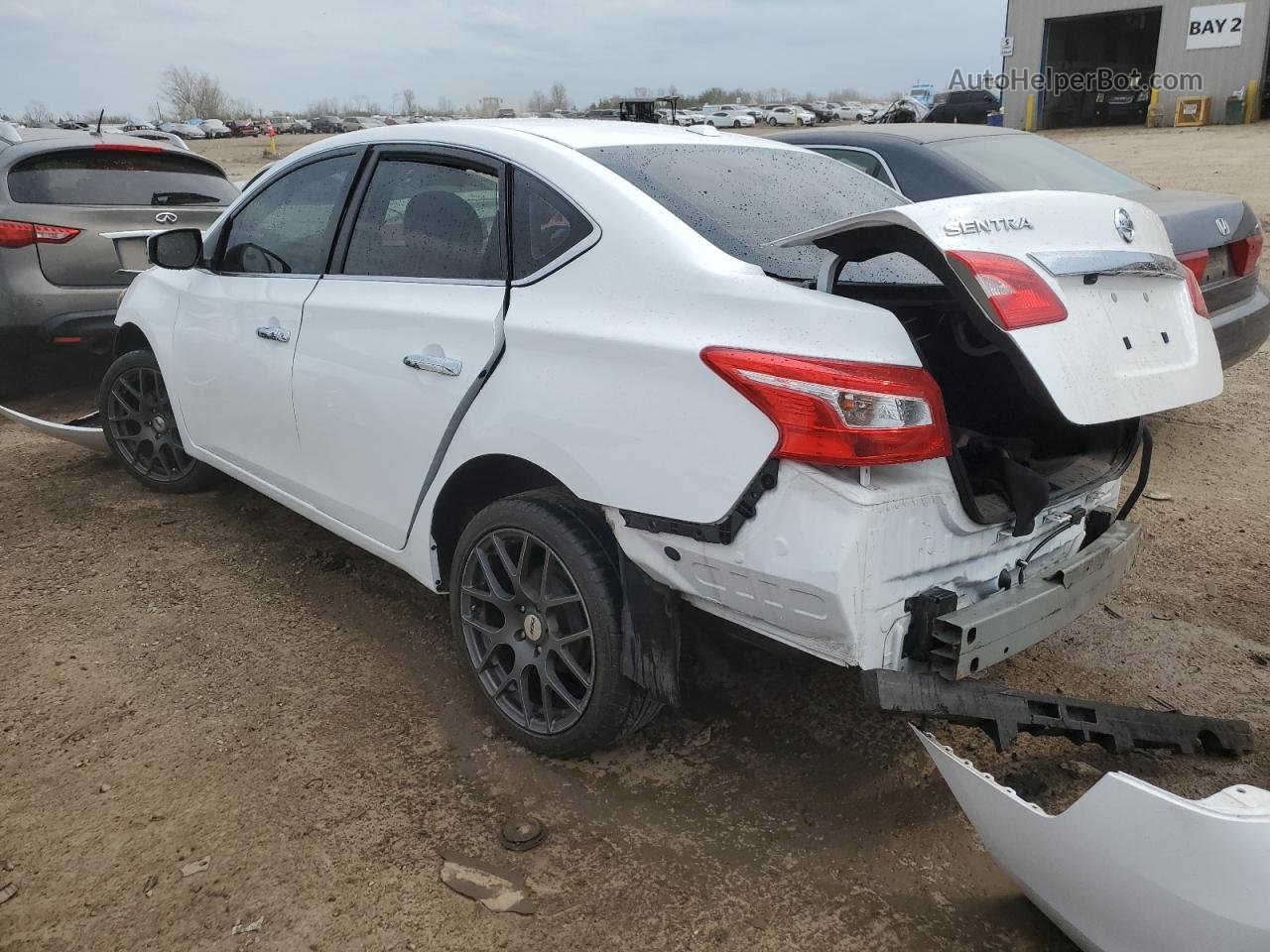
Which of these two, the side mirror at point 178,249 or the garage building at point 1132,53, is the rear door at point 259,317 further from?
the garage building at point 1132,53

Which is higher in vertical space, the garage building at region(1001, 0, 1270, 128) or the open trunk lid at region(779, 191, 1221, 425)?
the garage building at region(1001, 0, 1270, 128)

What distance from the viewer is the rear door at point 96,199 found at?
6066 millimetres

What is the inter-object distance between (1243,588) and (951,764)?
2379 mm

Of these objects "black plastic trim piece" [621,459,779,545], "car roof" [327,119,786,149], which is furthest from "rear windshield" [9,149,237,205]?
"black plastic trim piece" [621,459,779,545]

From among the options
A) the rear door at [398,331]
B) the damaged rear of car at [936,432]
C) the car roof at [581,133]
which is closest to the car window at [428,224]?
the rear door at [398,331]

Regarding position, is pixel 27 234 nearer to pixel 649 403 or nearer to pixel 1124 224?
pixel 649 403

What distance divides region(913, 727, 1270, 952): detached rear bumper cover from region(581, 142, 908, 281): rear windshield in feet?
4.24

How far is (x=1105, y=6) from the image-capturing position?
29375mm

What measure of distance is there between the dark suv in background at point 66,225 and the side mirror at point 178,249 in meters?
2.25

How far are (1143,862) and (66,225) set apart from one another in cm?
645

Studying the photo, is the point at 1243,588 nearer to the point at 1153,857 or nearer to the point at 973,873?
the point at 973,873

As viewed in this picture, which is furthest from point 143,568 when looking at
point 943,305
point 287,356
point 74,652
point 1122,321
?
point 1122,321

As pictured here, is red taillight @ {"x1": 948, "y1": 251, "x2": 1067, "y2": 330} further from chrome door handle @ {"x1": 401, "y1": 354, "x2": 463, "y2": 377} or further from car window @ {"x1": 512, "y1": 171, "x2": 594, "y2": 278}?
chrome door handle @ {"x1": 401, "y1": 354, "x2": 463, "y2": 377}

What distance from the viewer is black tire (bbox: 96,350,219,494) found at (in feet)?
15.3
